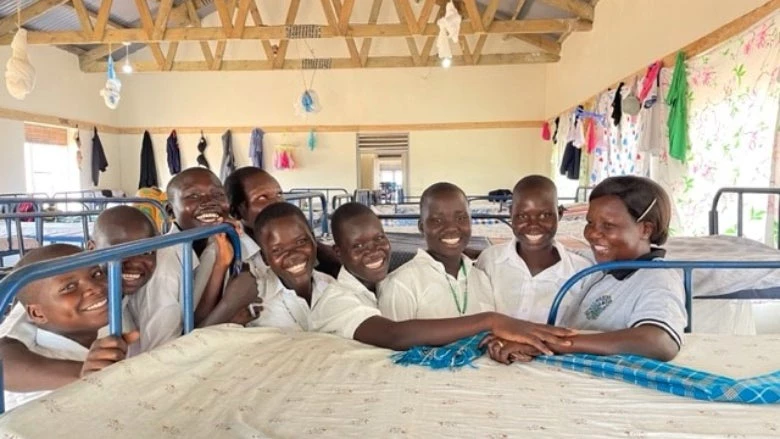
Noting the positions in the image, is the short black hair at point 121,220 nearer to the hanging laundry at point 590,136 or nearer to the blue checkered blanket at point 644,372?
the blue checkered blanket at point 644,372

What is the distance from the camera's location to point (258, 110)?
9.62 meters

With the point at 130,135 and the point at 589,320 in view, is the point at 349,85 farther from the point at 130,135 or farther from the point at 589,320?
the point at 589,320

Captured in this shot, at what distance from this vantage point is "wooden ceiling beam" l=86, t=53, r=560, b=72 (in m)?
8.77

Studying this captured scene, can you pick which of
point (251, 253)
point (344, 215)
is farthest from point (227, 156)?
point (344, 215)

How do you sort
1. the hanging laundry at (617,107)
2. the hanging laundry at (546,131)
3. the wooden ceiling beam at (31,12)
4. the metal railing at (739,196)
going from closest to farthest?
the metal railing at (739,196) → the hanging laundry at (617,107) → the wooden ceiling beam at (31,12) → the hanging laundry at (546,131)

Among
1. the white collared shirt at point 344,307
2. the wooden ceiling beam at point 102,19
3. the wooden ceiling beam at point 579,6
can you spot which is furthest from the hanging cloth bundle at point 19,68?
the wooden ceiling beam at point 579,6

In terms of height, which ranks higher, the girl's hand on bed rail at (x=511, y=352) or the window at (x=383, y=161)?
the window at (x=383, y=161)

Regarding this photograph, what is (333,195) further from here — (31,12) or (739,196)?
(739,196)

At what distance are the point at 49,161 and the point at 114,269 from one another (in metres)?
8.65

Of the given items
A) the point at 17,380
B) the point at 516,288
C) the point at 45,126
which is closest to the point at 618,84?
the point at 516,288

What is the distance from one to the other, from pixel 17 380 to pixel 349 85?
8.90m

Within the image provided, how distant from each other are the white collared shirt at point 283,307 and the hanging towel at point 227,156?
27.6ft

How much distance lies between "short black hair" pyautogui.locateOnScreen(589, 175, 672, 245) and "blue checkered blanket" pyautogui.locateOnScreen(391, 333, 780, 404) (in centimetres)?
53

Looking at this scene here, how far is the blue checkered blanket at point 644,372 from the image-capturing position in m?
0.96
